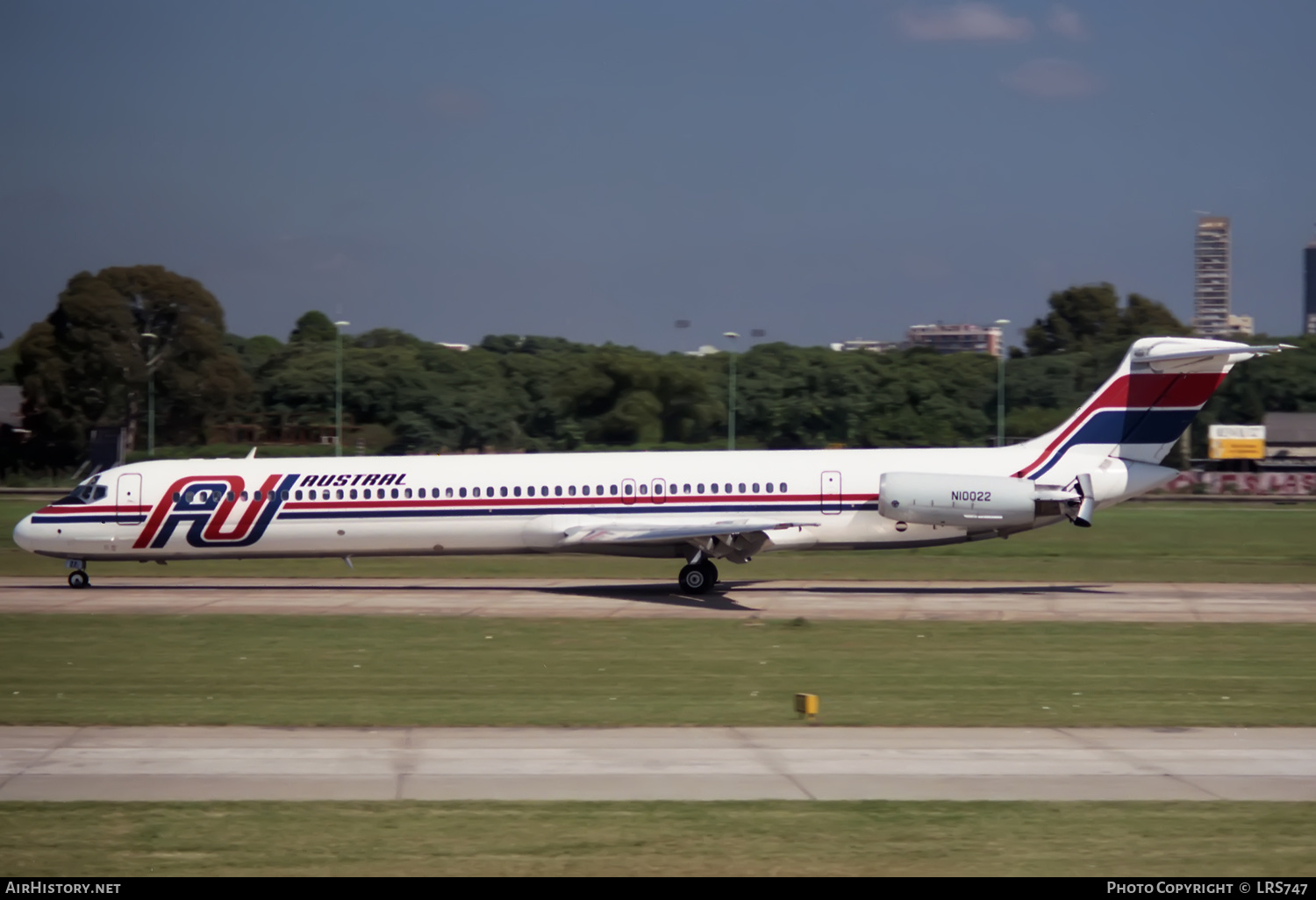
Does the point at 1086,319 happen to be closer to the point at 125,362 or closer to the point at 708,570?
the point at 125,362

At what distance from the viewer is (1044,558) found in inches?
1436

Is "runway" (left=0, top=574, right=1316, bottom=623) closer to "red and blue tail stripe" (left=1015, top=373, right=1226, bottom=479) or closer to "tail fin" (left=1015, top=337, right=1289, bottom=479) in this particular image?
"tail fin" (left=1015, top=337, right=1289, bottom=479)

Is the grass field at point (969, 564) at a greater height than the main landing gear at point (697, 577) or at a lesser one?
lesser

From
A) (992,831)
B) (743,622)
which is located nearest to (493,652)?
(743,622)

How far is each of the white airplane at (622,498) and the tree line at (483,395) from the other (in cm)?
4566

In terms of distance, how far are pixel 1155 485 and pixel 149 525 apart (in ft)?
67.4

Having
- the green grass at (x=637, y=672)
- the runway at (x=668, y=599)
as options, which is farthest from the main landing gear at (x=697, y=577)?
the green grass at (x=637, y=672)

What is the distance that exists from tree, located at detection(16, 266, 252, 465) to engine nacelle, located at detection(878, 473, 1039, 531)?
201 ft

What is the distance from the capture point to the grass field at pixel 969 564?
106 feet

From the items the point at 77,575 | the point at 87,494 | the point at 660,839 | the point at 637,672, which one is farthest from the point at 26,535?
the point at 660,839

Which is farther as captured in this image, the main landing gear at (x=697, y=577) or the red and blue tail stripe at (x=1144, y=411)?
the red and blue tail stripe at (x=1144, y=411)

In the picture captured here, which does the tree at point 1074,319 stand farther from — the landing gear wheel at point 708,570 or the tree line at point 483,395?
the landing gear wheel at point 708,570

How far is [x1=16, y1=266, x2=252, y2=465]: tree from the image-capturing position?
264 feet

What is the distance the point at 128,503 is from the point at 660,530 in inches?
432
